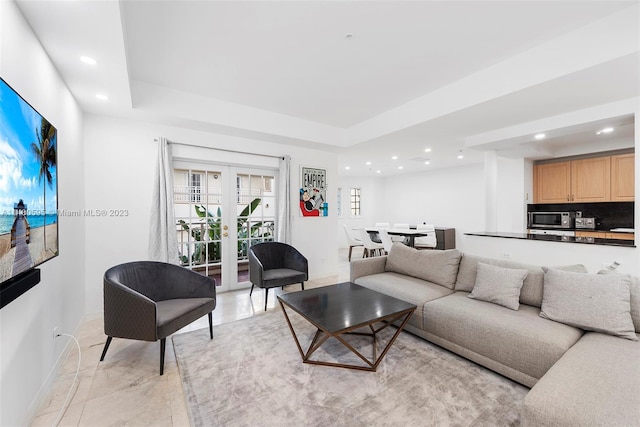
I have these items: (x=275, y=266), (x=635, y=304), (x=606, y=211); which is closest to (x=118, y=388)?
(x=275, y=266)

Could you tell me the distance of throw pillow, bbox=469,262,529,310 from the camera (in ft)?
8.03

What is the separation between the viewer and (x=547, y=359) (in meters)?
1.85

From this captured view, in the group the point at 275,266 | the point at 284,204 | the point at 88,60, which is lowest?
the point at 275,266

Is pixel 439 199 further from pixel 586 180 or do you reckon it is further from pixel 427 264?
pixel 427 264

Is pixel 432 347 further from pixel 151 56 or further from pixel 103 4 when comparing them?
pixel 151 56

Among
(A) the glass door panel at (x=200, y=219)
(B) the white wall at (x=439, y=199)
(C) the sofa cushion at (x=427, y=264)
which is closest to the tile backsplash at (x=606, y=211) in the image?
(B) the white wall at (x=439, y=199)

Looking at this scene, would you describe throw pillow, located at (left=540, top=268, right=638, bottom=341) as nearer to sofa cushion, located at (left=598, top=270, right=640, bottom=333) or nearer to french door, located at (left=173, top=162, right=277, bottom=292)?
sofa cushion, located at (left=598, top=270, right=640, bottom=333)

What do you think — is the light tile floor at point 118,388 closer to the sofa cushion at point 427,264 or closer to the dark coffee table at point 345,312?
the dark coffee table at point 345,312

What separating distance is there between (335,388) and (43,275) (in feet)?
7.57

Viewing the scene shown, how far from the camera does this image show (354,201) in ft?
32.2

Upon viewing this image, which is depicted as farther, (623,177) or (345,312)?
(623,177)

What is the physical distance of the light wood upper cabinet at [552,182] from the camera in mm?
5484

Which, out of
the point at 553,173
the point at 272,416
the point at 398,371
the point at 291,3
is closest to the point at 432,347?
the point at 398,371

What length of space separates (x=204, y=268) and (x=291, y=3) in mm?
3602
